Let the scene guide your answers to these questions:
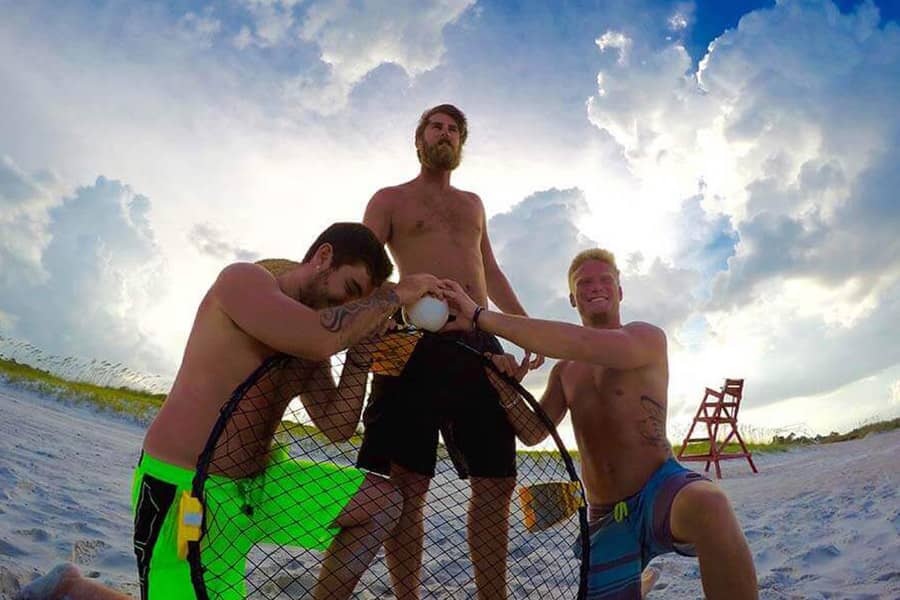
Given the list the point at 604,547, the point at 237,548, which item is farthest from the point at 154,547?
the point at 604,547

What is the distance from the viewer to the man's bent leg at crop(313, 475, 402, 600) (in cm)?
265

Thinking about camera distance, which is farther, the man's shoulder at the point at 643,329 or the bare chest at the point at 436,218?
the bare chest at the point at 436,218

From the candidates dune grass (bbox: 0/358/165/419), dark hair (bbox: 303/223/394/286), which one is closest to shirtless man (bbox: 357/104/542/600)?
dark hair (bbox: 303/223/394/286)

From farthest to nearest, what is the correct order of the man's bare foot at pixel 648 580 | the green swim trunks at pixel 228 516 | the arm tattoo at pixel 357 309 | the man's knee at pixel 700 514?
1. the man's bare foot at pixel 648 580
2. the man's knee at pixel 700 514
3. the arm tattoo at pixel 357 309
4. the green swim trunks at pixel 228 516

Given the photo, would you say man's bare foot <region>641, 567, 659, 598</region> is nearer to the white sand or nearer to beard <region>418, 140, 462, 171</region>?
the white sand

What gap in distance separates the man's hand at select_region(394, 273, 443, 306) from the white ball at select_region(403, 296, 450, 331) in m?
0.04

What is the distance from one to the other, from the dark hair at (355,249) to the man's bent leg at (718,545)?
1.57 metres

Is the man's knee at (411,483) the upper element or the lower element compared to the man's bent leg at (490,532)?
upper

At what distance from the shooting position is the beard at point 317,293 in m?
2.76

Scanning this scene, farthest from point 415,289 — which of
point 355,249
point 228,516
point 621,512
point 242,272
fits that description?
point 621,512

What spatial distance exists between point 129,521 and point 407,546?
276cm

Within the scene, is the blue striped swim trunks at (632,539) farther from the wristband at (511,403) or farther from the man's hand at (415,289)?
the man's hand at (415,289)

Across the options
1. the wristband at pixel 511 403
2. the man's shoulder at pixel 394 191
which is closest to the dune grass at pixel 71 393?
the man's shoulder at pixel 394 191

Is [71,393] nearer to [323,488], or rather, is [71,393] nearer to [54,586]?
[54,586]
